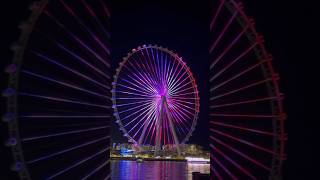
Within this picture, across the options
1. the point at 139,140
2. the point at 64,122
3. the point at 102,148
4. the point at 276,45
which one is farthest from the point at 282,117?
the point at 139,140

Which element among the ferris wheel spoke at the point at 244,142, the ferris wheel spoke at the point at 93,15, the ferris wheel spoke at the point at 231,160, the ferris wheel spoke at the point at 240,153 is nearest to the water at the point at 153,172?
the ferris wheel spoke at the point at 231,160

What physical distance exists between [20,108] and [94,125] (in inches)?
114

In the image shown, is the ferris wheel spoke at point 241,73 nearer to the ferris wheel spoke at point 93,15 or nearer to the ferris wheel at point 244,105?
the ferris wheel at point 244,105

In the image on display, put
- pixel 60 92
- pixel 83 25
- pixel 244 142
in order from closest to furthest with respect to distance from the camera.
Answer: pixel 60 92
pixel 244 142
pixel 83 25

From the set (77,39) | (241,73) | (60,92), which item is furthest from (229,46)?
(60,92)

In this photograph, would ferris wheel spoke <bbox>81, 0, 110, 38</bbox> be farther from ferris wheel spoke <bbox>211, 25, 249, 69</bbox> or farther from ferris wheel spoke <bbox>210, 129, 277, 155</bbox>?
ferris wheel spoke <bbox>210, 129, 277, 155</bbox>

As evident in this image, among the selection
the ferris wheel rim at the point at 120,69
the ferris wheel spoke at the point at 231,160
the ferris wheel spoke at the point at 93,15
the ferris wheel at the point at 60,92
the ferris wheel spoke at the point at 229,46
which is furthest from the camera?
the ferris wheel rim at the point at 120,69

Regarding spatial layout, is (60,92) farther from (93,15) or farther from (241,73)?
(241,73)

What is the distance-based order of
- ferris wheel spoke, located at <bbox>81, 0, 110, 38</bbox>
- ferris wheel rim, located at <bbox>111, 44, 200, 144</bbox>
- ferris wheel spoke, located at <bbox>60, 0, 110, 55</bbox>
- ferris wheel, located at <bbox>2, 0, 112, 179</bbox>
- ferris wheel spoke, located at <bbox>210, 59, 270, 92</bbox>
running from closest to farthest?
ferris wheel, located at <bbox>2, 0, 112, 179</bbox>, ferris wheel spoke, located at <bbox>60, 0, 110, 55</bbox>, ferris wheel spoke, located at <bbox>210, 59, 270, 92</bbox>, ferris wheel spoke, located at <bbox>81, 0, 110, 38</bbox>, ferris wheel rim, located at <bbox>111, 44, 200, 144</bbox>

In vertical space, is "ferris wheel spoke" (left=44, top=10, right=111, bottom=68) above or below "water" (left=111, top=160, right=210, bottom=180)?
above

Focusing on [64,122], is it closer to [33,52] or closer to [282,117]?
[33,52]

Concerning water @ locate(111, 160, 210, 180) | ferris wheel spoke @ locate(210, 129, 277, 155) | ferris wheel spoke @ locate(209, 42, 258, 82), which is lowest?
water @ locate(111, 160, 210, 180)

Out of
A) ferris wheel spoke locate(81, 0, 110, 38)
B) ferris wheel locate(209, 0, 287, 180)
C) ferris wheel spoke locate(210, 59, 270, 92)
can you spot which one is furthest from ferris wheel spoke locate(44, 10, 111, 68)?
ferris wheel spoke locate(210, 59, 270, 92)

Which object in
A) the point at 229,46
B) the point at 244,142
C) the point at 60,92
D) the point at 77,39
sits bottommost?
the point at 244,142
